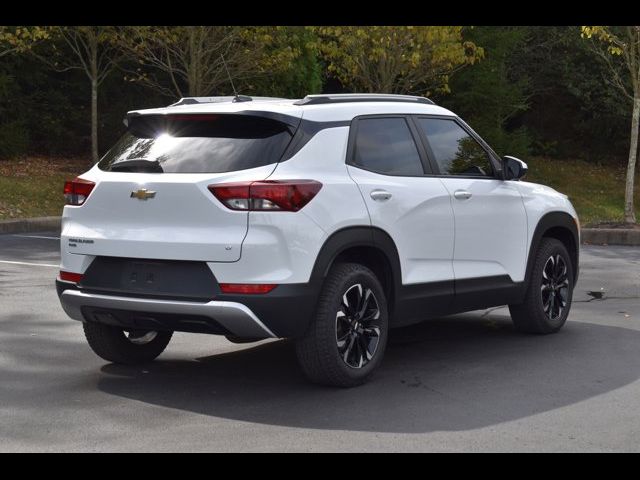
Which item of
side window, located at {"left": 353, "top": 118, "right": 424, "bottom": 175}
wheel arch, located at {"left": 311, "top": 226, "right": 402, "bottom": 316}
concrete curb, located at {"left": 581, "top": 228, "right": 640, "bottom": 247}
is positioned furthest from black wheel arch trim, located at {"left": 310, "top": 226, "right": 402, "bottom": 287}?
concrete curb, located at {"left": 581, "top": 228, "right": 640, "bottom": 247}

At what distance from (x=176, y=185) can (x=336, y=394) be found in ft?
5.16

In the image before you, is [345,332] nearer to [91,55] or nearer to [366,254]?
[366,254]

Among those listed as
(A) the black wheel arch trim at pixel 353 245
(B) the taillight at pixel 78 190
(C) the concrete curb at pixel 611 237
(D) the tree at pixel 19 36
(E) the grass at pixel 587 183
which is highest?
(D) the tree at pixel 19 36

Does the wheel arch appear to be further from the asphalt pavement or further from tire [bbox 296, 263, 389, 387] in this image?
the asphalt pavement

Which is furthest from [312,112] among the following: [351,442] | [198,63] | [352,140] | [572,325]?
[198,63]

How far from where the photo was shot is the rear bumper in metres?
6.43

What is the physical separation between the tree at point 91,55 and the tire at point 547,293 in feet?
54.5

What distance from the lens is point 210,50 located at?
2278cm

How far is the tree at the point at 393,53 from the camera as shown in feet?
75.4

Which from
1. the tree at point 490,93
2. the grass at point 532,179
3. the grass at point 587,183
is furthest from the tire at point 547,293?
the tree at point 490,93

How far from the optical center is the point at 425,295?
7547 millimetres

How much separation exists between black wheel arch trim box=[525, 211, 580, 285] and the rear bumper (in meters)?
2.67

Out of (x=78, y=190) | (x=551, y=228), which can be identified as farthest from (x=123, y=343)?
(x=551, y=228)

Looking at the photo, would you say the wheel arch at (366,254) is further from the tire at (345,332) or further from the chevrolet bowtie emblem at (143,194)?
the chevrolet bowtie emblem at (143,194)
